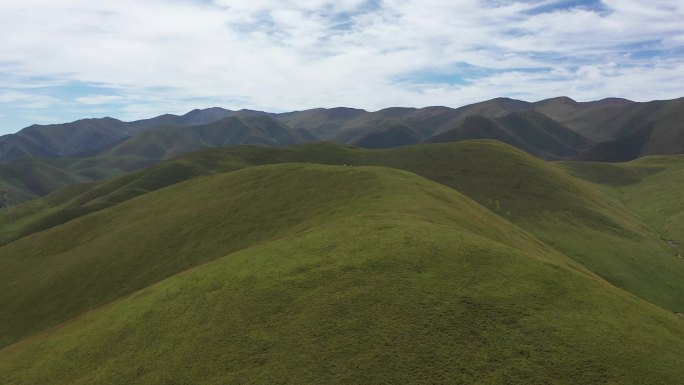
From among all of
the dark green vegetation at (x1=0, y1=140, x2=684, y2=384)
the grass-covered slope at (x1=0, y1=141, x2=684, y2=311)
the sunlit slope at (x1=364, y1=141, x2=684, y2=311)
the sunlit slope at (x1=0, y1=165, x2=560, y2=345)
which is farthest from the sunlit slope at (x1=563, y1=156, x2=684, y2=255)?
the sunlit slope at (x1=0, y1=165, x2=560, y2=345)

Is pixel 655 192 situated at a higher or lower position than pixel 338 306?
lower

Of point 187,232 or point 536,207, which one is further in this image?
point 536,207

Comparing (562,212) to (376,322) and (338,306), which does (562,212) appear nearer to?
(338,306)

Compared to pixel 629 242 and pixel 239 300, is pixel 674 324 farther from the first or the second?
pixel 629 242

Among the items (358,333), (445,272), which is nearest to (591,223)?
(445,272)

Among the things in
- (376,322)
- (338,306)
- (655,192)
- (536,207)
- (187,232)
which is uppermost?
(338,306)

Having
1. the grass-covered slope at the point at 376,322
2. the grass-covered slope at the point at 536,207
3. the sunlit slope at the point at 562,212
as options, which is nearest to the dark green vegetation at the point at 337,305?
the grass-covered slope at the point at 376,322

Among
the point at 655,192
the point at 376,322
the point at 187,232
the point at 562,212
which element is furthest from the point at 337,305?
the point at 655,192

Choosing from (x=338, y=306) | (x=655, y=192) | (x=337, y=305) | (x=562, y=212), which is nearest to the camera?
(x=338, y=306)
